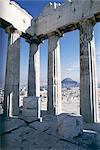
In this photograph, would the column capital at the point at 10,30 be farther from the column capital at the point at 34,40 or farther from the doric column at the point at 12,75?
the column capital at the point at 34,40

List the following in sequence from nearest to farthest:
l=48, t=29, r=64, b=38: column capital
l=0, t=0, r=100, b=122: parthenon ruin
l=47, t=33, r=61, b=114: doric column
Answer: l=0, t=0, r=100, b=122: parthenon ruin → l=47, t=33, r=61, b=114: doric column → l=48, t=29, r=64, b=38: column capital

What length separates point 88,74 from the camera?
38.5 ft

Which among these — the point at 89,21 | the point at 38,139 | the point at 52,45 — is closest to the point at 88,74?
the point at 89,21

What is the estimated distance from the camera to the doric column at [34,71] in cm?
1591

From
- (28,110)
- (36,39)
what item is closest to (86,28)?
(36,39)

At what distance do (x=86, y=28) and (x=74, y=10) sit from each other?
192 cm

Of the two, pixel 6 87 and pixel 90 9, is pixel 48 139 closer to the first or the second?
pixel 6 87

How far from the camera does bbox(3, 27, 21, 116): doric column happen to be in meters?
13.2

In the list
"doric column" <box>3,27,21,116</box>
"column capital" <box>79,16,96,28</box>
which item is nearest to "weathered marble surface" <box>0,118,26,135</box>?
"doric column" <box>3,27,21,116</box>

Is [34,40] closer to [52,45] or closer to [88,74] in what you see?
[52,45]

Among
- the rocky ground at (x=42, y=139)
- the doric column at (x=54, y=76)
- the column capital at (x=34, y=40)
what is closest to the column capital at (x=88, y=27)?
the doric column at (x=54, y=76)

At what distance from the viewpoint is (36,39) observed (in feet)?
53.4

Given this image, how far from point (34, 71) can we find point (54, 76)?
256 centimetres

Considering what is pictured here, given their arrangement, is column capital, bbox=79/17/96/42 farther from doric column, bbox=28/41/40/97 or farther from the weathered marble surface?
the weathered marble surface
